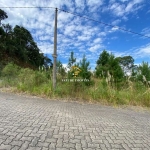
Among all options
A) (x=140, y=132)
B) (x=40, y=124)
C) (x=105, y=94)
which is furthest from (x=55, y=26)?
(x=140, y=132)

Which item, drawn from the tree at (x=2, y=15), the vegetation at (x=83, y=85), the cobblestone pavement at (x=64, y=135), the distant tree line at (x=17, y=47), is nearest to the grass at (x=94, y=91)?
the vegetation at (x=83, y=85)

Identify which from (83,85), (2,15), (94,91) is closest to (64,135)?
(94,91)

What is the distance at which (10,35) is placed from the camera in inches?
1496

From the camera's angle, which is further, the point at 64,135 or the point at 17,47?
the point at 17,47

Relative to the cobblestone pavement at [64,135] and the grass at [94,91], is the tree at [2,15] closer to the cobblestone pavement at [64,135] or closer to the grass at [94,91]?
the grass at [94,91]

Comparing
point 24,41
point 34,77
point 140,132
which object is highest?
point 24,41

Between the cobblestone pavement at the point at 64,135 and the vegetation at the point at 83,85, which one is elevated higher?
the vegetation at the point at 83,85

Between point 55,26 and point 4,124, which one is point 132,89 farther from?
point 4,124

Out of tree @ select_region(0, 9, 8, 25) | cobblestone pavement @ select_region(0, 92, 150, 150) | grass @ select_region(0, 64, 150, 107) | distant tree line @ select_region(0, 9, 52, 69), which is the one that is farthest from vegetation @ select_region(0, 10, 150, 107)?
→ tree @ select_region(0, 9, 8, 25)

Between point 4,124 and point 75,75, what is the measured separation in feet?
19.5

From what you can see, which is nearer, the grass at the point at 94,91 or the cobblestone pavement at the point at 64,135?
the cobblestone pavement at the point at 64,135

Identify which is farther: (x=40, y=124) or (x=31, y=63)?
(x=31, y=63)

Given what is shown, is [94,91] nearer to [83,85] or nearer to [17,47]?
[83,85]

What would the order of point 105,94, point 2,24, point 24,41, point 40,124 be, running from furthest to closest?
point 24,41 < point 2,24 < point 105,94 < point 40,124
